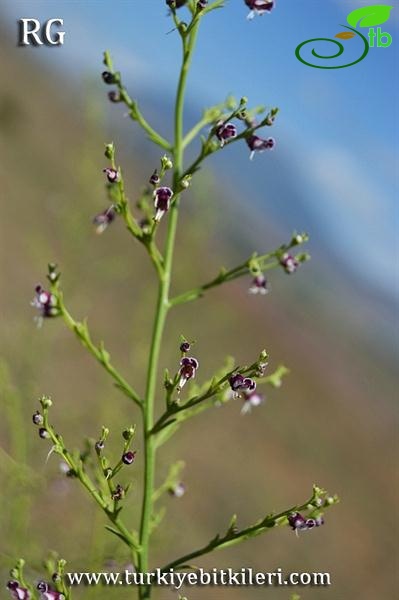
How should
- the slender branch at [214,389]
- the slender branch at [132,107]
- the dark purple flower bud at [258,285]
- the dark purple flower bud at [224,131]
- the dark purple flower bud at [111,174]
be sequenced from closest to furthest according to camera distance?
the slender branch at [214,389] < the dark purple flower bud at [111,174] < the dark purple flower bud at [224,131] < the slender branch at [132,107] < the dark purple flower bud at [258,285]

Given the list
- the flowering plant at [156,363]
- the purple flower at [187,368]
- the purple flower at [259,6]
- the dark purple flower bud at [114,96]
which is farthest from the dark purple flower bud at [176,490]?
the purple flower at [259,6]

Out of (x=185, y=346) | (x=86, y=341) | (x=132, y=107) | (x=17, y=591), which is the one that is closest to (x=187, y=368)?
(x=185, y=346)

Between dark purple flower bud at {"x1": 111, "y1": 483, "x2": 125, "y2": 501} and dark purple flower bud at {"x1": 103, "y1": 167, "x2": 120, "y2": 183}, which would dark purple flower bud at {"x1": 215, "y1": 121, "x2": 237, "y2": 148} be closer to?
dark purple flower bud at {"x1": 103, "y1": 167, "x2": 120, "y2": 183}

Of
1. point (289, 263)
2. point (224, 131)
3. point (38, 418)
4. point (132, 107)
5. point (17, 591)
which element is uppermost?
point (132, 107)

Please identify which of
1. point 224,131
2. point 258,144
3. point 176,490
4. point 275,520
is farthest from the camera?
point 176,490

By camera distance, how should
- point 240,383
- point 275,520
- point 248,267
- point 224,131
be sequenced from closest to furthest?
point 240,383
point 275,520
point 224,131
point 248,267

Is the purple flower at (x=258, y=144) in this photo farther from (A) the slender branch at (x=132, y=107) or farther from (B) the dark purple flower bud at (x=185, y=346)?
(B) the dark purple flower bud at (x=185, y=346)

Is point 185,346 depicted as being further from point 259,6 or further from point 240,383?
point 259,6
